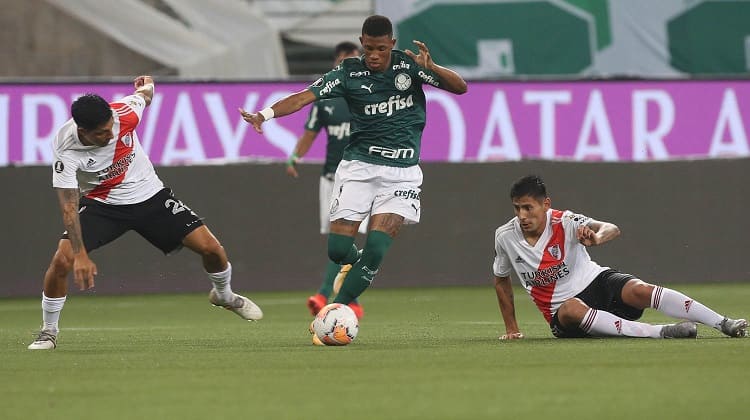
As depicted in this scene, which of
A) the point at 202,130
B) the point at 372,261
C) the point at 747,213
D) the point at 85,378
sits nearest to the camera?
the point at 85,378

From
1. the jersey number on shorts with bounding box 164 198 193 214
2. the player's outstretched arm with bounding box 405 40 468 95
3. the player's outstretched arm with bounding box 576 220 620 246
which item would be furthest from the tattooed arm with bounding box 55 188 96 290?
the player's outstretched arm with bounding box 576 220 620 246

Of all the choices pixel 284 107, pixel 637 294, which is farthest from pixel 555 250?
pixel 284 107

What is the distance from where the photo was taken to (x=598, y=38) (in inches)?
774

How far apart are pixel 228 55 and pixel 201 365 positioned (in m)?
12.0

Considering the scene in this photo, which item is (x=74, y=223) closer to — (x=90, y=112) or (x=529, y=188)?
(x=90, y=112)

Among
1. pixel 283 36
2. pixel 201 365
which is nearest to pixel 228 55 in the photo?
pixel 283 36

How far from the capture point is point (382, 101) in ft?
33.3

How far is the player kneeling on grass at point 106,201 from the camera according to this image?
9305 mm

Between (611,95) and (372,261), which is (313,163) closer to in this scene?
(611,95)

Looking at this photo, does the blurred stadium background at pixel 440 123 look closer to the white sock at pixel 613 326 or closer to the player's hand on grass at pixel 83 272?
the player's hand on grass at pixel 83 272

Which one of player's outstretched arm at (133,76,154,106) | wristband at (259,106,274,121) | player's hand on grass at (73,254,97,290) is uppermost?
player's outstretched arm at (133,76,154,106)

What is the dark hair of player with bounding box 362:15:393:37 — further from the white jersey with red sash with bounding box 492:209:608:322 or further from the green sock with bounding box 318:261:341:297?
the green sock with bounding box 318:261:341:297

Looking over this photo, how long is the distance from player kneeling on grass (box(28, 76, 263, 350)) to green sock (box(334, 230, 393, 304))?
108 cm

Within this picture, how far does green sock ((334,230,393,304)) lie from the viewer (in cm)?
992
